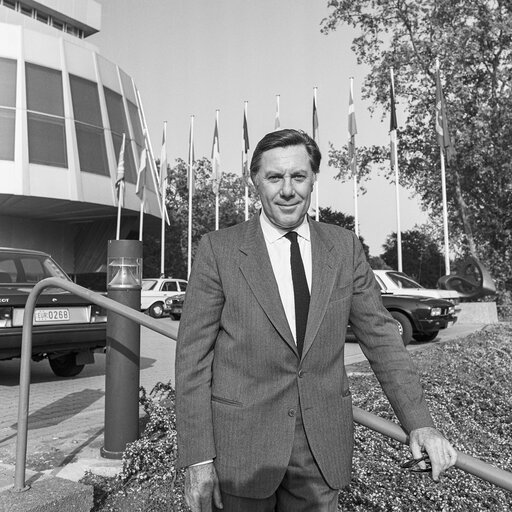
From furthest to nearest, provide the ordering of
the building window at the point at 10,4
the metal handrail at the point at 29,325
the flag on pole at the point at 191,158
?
1. the building window at the point at 10,4
2. the flag on pole at the point at 191,158
3. the metal handrail at the point at 29,325

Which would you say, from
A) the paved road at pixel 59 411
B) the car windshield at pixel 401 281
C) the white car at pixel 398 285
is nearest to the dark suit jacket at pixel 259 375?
the paved road at pixel 59 411

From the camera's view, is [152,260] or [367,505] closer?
[367,505]

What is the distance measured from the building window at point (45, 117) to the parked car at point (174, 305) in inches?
438

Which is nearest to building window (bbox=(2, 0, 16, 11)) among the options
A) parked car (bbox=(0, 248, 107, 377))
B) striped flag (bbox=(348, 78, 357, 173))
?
striped flag (bbox=(348, 78, 357, 173))

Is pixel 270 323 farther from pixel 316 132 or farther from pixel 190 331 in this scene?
pixel 316 132

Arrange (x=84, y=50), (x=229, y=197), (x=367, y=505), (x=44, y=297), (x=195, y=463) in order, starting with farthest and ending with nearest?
(x=229, y=197)
(x=84, y=50)
(x=44, y=297)
(x=367, y=505)
(x=195, y=463)

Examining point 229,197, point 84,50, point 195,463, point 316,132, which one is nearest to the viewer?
point 195,463

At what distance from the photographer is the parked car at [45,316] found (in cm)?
631

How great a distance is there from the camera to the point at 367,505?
305 cm

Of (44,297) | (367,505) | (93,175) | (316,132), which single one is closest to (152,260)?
(93,175)

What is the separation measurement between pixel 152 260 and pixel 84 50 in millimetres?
18723

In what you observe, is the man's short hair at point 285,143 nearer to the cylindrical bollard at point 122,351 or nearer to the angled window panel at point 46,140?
the cylindrical bollard at point 122,351

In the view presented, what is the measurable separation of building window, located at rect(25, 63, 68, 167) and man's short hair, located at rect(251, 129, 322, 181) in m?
28.4

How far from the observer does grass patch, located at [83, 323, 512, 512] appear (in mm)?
3094
